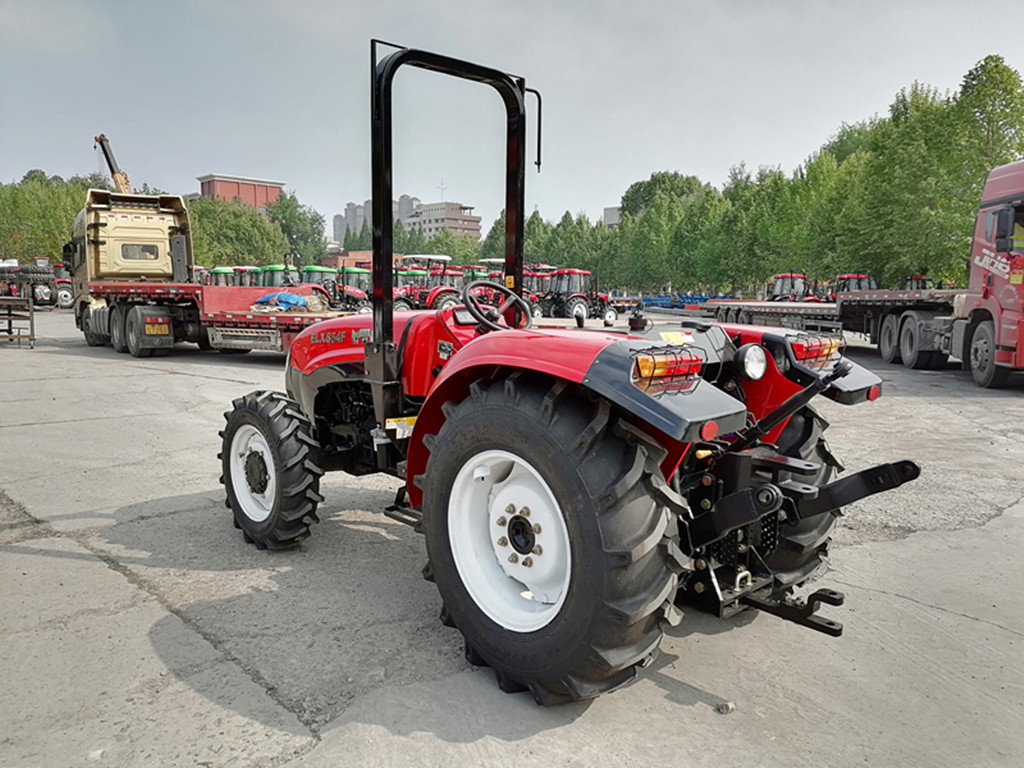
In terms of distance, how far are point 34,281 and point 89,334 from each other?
2440 cm

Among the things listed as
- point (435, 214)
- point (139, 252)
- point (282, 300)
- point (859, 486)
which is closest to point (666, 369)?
point (859, 486)

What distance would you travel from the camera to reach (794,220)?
132 feet

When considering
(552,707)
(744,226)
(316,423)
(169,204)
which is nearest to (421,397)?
(316,423)

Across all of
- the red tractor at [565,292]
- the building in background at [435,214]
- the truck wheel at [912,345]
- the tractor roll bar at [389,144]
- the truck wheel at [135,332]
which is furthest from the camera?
the red tractor at [565,292]

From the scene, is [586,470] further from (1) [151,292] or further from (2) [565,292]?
(2) [565,292]

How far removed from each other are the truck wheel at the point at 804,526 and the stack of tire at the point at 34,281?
4055cm

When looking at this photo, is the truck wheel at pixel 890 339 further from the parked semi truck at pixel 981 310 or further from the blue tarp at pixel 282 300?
the blue tarp at pixel 282 300

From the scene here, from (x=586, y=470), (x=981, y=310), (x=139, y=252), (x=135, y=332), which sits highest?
(x=139, y=252)

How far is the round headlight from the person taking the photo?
121 inches

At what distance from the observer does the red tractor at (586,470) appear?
95.9 inches

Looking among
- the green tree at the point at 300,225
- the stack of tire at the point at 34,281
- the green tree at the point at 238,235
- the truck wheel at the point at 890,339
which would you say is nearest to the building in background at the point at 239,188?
the green tree at the point at 300,225

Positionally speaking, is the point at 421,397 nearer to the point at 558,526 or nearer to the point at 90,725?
the point at 558,526

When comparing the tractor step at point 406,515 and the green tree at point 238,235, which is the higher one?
the green tree at point 238,235

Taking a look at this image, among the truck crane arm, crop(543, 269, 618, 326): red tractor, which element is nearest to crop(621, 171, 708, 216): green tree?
crop(543, 269, 618, 326): red tractor
